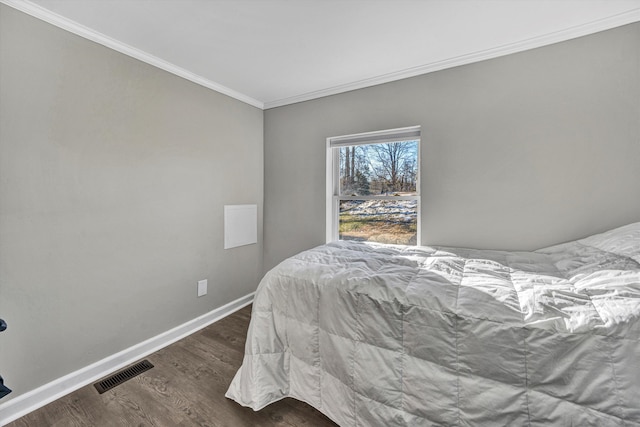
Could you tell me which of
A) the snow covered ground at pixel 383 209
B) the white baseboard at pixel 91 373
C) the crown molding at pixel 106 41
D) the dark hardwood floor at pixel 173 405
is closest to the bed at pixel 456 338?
the dark hardwood floor at pixel 173 405

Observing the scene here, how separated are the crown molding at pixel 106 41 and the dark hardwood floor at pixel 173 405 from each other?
7.62 ft

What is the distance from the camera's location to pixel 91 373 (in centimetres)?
179

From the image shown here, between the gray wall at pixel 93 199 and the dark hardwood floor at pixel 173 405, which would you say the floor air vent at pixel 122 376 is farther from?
the gray wall at pixel 93 199

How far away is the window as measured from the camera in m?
2.51

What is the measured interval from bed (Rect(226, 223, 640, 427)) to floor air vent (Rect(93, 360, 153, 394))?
870mm

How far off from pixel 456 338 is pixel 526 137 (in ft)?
5.55

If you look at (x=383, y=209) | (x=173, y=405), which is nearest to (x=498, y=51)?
(x=383, y=209)

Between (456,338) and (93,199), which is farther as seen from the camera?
(93,199)

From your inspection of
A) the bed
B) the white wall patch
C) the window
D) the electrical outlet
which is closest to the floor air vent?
the electrical outlet

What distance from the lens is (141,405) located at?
1.57 meters

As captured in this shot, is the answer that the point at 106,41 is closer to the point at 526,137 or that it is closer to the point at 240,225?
the point at 240,225

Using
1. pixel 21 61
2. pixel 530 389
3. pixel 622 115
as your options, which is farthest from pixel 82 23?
pixel 622 115

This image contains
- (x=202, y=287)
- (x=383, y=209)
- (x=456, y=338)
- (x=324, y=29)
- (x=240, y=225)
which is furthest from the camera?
(x=240, y=225)

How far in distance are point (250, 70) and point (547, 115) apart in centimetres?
237
